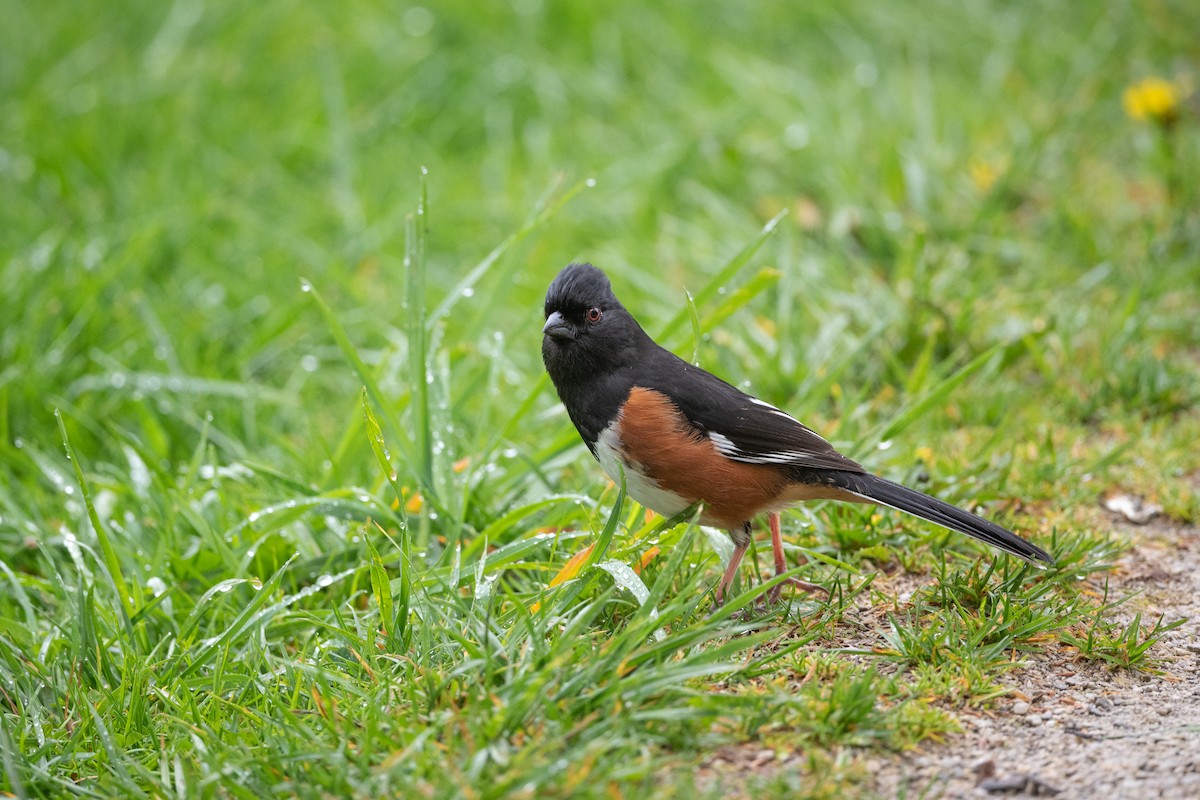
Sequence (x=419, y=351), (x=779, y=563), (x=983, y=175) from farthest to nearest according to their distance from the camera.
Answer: (x=983, y=175), (x=419, y=351), (x=779, y=563)

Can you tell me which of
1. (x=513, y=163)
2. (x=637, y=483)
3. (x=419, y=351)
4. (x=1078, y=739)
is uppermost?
(x=513, y=163)

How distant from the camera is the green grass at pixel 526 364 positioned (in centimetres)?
277

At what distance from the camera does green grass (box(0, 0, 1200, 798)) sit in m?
2.77

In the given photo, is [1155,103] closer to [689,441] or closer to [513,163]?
[513,163]

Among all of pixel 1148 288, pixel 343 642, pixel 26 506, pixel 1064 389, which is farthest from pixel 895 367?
pixel 26 506

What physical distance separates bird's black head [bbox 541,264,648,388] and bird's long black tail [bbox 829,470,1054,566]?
724mm

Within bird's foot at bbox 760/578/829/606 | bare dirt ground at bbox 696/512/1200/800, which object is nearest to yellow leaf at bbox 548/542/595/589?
bird's foot at bbox 760/578/829/606

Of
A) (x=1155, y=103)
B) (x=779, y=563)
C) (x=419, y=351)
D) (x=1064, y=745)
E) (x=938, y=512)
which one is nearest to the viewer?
(x=1064, y=745)

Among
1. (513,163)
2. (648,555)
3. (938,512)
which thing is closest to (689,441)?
(648,555)

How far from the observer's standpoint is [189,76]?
24.5ft

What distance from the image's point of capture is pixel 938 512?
3.12 m

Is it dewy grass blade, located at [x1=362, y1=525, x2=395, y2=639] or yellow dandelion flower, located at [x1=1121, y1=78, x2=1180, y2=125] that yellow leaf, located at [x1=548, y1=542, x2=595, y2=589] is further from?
yellow dandelion flower, located at [x1=1121, y1=78, x2=1180, y2=125]

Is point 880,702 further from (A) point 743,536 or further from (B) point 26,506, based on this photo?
(B) point 26,506

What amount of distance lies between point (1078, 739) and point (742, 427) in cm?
118
